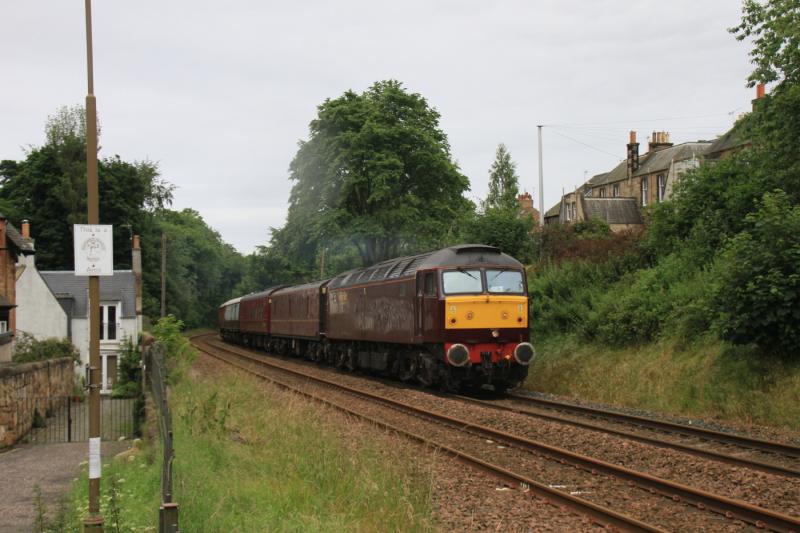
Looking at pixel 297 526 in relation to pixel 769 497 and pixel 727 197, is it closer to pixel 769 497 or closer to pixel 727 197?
pixel 769 497

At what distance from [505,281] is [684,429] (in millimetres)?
6745

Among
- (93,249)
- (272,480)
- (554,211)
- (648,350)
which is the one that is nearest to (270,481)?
(272,480)

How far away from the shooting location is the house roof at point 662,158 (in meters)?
52.8

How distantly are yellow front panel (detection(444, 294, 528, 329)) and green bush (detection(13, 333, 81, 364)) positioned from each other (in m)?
16.5

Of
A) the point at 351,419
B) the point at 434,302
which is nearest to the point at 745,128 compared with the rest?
the point at 434,302

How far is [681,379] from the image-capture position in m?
16.5

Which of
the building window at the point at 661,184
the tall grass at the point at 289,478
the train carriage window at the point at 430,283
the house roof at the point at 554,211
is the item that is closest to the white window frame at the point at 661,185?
the building window at the point at 661,184

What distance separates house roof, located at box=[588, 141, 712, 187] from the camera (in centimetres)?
5276

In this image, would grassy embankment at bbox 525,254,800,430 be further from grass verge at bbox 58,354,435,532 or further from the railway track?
grass verge at bbox 58,354,435,532

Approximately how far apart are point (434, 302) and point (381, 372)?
6.63 metres

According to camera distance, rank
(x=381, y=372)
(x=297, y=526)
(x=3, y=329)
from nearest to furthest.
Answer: (x=297, y=526), (x=381, y=372), (x=3, y=329)

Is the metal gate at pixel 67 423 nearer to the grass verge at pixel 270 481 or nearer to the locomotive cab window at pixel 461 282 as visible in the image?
the grass verge at pixel 270 481

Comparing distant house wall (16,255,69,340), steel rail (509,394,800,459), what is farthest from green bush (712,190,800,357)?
distant house wall (16,255,69,340)

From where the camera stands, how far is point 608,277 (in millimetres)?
24609
